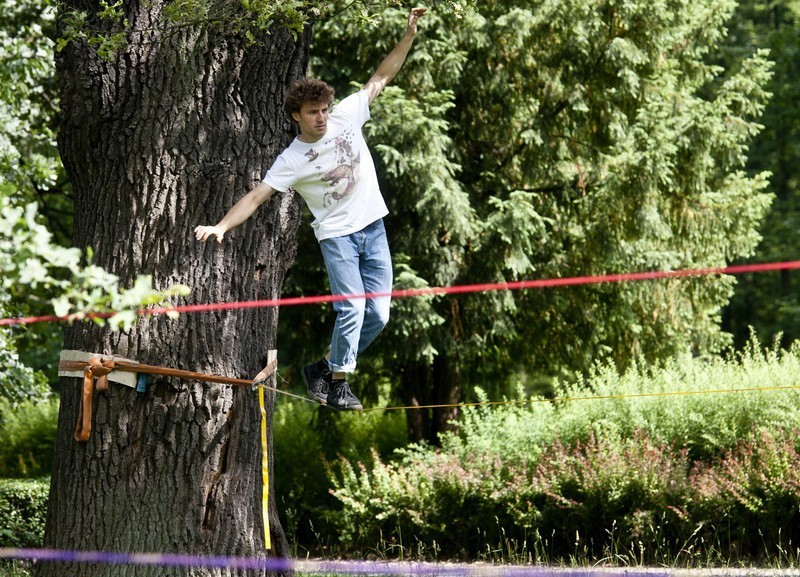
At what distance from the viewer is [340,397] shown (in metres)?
5.19

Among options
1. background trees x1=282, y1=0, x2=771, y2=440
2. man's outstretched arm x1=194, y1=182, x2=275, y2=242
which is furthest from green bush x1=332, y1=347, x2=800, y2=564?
man's outstretched arm x1=194, y1=182, x2=275, y2=242

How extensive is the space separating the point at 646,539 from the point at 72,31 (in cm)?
553

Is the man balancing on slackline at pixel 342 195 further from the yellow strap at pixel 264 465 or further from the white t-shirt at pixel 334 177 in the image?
the yellow strap at pixel 264 465

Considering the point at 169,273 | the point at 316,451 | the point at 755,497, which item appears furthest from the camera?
the point at 316,451

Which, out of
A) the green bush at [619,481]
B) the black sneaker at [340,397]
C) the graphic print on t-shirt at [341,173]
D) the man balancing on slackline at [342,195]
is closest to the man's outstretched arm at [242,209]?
the man balancing on slackline at [342,195]

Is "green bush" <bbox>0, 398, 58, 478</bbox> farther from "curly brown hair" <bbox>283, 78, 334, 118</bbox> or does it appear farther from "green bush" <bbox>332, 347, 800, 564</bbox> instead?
"curly brown hair" <bbox>283, 78, 334, 118</bbox>

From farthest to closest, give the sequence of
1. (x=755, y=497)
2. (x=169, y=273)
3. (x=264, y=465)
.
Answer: (x=755, y=497) → (x=264, y=465) → (x=169, y=273)

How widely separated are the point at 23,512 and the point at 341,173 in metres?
5.62

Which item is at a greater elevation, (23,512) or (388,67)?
(388,67)

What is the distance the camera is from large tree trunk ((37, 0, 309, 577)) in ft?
16.2

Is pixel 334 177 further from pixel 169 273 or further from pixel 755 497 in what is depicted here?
pixel 755 497

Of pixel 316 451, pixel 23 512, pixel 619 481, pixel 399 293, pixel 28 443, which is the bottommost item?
pixel 23 512

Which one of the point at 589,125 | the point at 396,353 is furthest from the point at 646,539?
the point at 589,125

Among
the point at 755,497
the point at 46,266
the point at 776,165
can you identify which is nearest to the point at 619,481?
the point at 755,497
